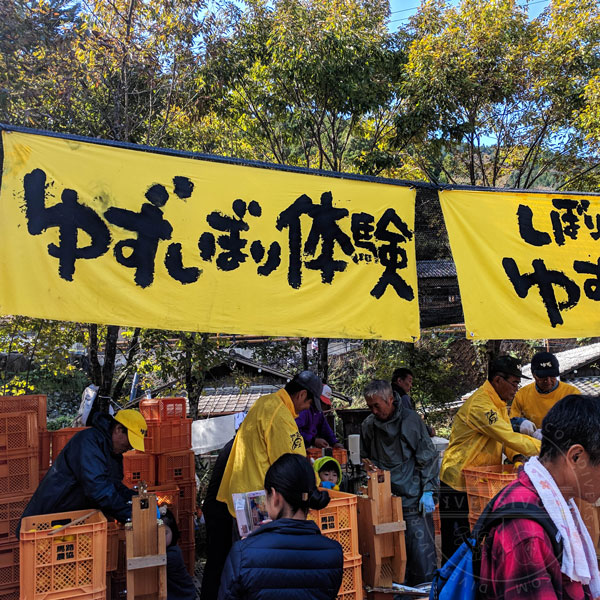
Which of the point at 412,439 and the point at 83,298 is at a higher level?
the point at 83,298

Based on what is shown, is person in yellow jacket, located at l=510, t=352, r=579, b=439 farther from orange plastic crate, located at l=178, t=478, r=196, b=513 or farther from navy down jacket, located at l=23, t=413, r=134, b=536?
navy down jacket, located at l=23, t=413, r=134, b=536

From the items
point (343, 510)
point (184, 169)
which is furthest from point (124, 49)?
point (343, 510)

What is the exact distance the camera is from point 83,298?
4.30 metres

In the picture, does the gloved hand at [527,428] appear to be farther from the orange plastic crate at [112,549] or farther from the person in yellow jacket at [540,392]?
the orange plastic crate at [112,549]

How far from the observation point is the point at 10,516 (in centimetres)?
522

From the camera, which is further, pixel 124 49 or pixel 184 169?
pixel 124 49

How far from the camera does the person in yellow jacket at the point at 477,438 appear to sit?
498cm

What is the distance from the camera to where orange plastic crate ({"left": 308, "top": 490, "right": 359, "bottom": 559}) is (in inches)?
160

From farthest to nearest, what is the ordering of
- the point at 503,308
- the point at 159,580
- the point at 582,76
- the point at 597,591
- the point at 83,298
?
the point at 582,76, the point at 503,308, the point at 83,298, the point at 159,580, the point at 597,591

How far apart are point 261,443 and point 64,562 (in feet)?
5.25

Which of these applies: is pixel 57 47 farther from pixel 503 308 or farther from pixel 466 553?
pixel 466 553

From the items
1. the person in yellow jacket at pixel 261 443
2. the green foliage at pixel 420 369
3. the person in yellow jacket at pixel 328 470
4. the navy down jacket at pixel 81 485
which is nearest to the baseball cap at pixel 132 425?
the navy down jacket at pixel 81 485

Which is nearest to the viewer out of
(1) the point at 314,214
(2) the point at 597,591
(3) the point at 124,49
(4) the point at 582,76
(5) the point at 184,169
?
(2) the point at 597,591

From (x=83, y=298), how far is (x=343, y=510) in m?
2.55
